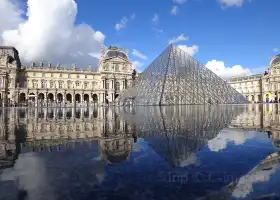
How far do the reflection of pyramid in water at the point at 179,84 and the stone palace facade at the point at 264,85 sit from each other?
36202 mm

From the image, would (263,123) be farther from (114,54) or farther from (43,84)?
(114,54)

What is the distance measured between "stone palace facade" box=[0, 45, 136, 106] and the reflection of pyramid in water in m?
24.7

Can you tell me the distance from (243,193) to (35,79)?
56975mm

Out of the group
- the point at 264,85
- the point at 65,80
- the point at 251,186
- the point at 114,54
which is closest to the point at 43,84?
the point at 65,80

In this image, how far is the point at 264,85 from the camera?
232 feet

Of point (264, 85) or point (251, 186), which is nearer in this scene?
point (251, 186)

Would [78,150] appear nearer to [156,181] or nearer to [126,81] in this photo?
[156,181]

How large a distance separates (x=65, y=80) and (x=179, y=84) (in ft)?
114

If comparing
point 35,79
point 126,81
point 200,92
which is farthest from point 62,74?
point 200,92

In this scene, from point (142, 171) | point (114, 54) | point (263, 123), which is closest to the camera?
point (142, 171)

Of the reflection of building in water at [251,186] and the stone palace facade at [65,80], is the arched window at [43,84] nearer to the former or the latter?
the stone palace facade at [65,80]

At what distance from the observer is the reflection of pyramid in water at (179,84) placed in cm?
2939

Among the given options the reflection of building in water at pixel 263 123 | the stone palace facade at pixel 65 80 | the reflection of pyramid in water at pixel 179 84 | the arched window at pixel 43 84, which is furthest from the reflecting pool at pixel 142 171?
the arched window at pixel 43 84

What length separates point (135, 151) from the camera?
4184mm
